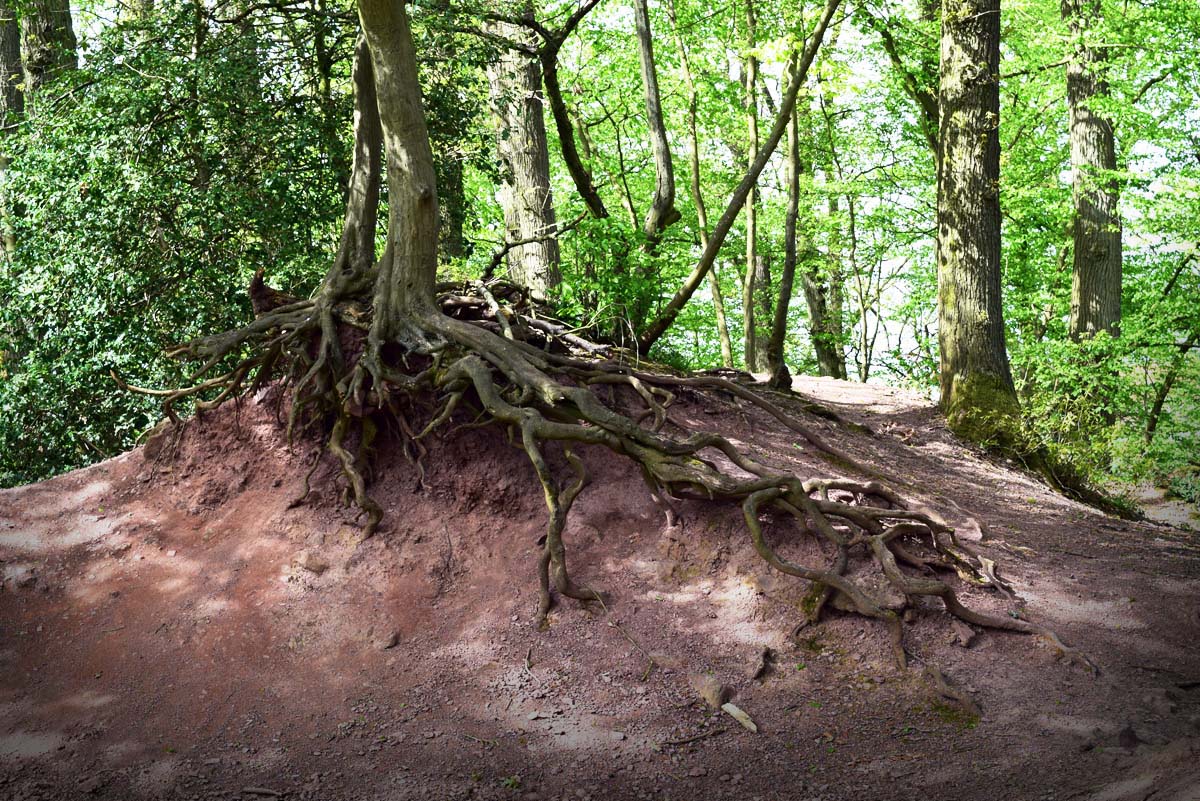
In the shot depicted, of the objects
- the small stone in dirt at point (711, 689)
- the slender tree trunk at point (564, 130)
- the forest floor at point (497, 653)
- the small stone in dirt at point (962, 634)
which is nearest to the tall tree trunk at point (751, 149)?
the slender tree trunk at point (564, 130)

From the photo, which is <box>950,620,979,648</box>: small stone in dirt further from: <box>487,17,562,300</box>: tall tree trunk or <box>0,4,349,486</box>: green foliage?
<box>0,4,349,486</box>: green foliage

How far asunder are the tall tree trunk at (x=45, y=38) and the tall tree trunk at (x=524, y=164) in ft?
18.4

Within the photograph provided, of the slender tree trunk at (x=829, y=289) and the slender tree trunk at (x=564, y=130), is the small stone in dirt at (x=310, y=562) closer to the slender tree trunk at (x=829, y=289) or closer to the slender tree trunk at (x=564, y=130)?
the slender tree trunk at (x=564, y=130)

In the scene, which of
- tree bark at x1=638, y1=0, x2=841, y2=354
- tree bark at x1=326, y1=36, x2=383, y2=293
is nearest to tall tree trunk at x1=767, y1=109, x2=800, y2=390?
tree bark at x1=638, y1=0, x2=841, y2=354

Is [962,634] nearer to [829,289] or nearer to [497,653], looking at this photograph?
[497,653]

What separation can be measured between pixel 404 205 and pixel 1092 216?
12.9m

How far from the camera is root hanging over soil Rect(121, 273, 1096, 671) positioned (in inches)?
237

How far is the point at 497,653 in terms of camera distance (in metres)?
5.77

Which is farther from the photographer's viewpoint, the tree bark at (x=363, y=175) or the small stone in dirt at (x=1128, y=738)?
the tree bark at (x=363, y=175)

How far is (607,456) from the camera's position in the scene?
7.00 m

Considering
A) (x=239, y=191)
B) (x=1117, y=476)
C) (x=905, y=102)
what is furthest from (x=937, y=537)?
(x=905, y=102)

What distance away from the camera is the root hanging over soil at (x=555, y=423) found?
603cm

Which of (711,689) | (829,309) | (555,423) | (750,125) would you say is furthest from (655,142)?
(829,309)

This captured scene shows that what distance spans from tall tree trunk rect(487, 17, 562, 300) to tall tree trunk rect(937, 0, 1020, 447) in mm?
4906
